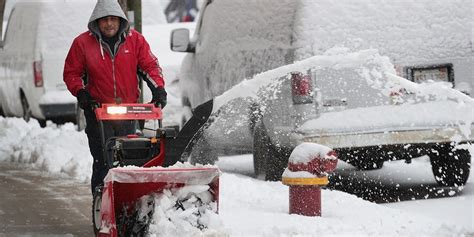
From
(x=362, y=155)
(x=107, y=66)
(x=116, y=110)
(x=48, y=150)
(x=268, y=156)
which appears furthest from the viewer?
(x=48, y=150)

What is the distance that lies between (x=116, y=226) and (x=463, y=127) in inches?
158

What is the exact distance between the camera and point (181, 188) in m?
5.56

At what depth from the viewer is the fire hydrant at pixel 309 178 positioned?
730cm

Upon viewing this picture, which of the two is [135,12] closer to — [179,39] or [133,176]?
[179,39]

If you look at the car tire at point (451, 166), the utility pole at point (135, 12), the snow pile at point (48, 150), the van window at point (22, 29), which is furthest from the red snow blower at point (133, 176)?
the van window at point (22, 29)

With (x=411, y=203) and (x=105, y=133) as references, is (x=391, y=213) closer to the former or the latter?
(x=411, y=203)

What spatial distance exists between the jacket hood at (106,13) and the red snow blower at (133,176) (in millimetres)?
654

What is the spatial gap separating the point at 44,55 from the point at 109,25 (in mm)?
8782

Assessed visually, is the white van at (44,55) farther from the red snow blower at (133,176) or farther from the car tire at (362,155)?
the red snow blower at (133,176)

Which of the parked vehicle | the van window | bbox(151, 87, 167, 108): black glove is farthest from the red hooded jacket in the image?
the van window

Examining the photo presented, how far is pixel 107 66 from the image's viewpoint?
6742 mm

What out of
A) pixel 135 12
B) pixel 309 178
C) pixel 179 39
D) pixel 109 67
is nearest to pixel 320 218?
pixel 309 178

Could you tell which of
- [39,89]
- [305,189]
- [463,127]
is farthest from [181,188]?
[39,89]

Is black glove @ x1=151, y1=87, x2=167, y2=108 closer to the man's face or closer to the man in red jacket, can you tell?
the man in red jacket
